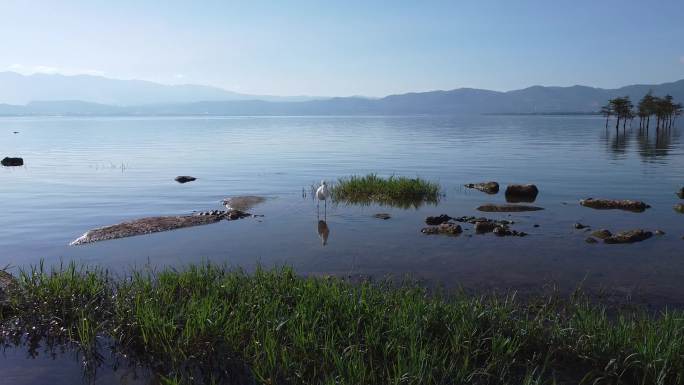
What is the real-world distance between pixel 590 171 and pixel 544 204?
18295 millimetres

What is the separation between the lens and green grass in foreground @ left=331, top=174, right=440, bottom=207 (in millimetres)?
26672

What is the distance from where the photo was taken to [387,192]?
1067 inches

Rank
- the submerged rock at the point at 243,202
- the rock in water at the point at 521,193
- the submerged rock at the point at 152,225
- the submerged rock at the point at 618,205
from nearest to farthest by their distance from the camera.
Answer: the submerged rock at the point at 152,225
the submerged rock at the point at 618,205
the submerged rock at the point at 243,202
the rock in water at the point at 521,193

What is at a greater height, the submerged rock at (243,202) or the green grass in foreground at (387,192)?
the green grass in foreground at (387,192)

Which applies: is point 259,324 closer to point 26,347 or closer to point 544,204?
point 26,347

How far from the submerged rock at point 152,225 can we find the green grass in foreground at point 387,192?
6.42 m

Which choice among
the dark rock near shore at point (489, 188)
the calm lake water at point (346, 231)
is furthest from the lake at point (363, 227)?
the dark rock near shore at point (489, 188)

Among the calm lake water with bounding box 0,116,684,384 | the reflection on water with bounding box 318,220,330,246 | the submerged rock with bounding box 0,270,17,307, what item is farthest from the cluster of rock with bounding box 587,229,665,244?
the submerged rock with bounding box 0,270,17,307

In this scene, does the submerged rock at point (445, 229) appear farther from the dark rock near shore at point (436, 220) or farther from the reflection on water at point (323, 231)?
the reflection on water at point (323, 231)

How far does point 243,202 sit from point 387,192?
782 cm

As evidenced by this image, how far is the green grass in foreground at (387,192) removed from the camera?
2667 cm

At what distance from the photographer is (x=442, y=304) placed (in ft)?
31.3

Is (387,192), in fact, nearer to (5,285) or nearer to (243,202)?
(243,202)

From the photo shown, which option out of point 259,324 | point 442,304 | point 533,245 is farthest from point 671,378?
point 533,245
